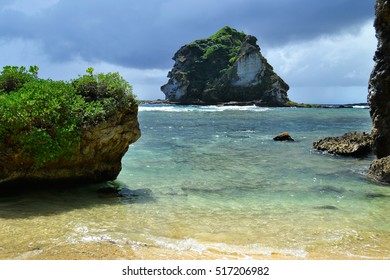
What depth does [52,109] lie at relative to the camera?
10.7m

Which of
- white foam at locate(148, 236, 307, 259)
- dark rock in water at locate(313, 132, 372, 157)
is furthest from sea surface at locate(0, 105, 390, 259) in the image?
dark rock in water at locate(313, 132, 372, 157)

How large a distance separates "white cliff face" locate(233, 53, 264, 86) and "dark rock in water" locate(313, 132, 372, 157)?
112474 mm

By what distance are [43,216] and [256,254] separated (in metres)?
5.49

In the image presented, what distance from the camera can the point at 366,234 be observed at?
8.55m

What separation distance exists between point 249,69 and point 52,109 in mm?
129485

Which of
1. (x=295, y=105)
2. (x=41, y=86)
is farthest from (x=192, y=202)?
(x=295, y=105)

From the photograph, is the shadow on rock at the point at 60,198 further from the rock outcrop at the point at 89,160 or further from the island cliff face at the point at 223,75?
the island cliff face at the point at 223,75

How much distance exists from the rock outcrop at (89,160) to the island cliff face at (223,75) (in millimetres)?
120395

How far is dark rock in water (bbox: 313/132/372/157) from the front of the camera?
70.9ft

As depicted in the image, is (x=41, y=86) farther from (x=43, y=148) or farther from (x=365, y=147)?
(x=365, y=147)

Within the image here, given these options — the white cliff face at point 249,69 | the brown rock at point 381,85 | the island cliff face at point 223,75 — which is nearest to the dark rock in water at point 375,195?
the brown rock at point 381,85

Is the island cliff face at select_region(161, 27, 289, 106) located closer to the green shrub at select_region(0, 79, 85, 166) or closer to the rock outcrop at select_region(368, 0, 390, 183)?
the rock outcrop at select_region(368, 0, 390, 183)

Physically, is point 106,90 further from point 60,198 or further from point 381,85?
point 381,85

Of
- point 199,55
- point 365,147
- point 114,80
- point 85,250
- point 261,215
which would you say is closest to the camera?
point 85,250
